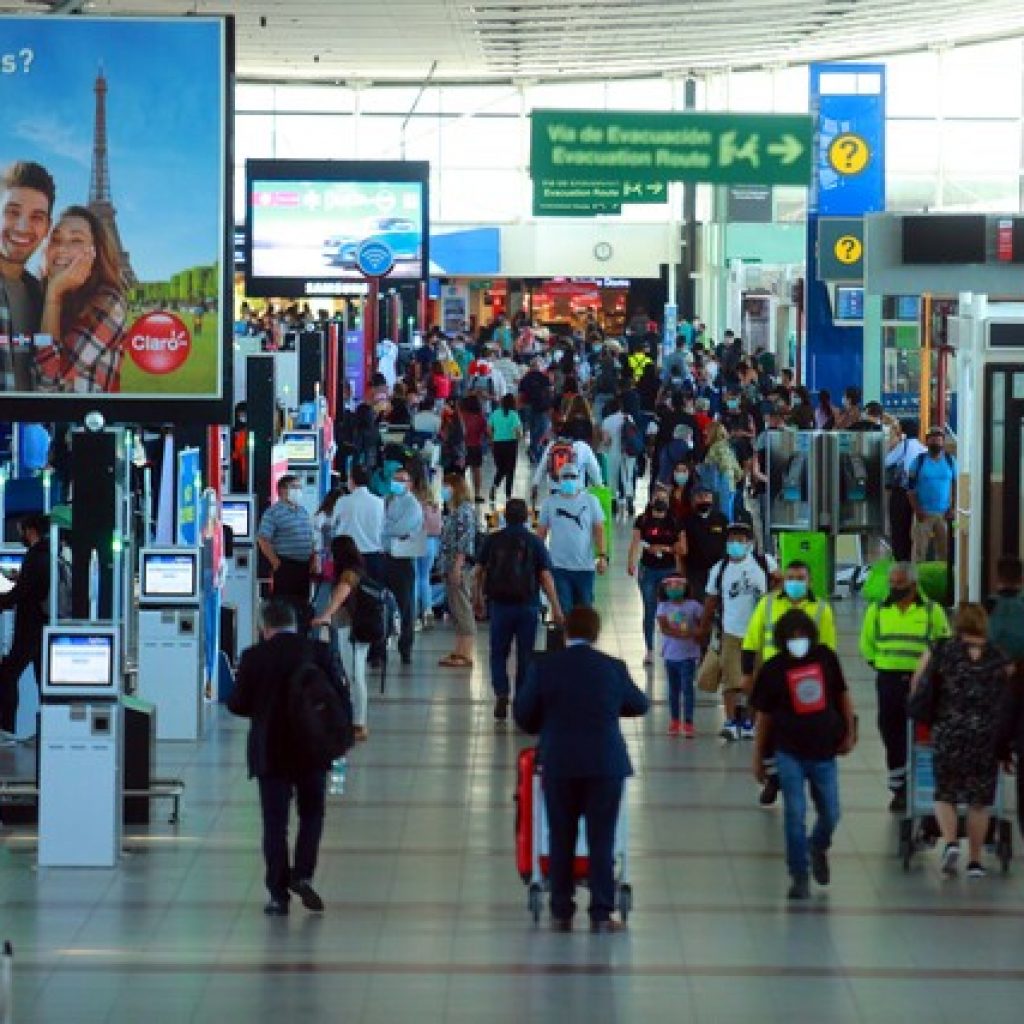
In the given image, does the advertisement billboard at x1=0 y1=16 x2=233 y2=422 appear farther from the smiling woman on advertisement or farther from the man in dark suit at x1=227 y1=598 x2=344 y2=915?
the man in dark suit at x1=227 y1=598 x2=344 y2=915

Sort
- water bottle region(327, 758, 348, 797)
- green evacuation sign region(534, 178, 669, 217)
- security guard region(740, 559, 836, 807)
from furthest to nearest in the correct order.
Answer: green evacuation sign region(534, 178, 669, 217)
water bottle region(327, 758, 348, 797)
security guard region(740, 559, 836, 807)

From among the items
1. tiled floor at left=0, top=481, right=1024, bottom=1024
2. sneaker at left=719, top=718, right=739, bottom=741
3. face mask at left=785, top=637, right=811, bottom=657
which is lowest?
tiled floor at left=0, top=481, right=1024, bottom=1024

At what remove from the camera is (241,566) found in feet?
63.0

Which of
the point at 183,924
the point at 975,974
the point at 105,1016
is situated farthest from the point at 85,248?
the point at 975,974

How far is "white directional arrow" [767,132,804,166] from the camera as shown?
97.9 ft

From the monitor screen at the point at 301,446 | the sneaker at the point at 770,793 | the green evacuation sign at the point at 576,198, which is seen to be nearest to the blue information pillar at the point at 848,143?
the green evacuation sign at the point at 576,198

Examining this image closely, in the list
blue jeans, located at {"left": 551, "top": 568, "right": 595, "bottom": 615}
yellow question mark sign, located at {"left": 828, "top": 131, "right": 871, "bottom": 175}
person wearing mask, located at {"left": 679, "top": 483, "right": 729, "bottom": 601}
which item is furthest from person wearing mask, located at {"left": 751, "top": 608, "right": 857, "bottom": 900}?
yellow question mark sign, located at {"left": 828, "top": 131, "right": 871, "bottom": 175}

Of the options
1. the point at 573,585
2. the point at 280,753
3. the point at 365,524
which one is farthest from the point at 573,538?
the point at 280,753

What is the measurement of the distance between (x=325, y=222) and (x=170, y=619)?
75.0 feet

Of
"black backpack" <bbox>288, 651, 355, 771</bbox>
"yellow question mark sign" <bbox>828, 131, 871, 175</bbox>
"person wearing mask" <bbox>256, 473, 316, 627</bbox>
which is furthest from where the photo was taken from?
"yellow question mark sign" <bbox>828, 131, 871, 175</bbox>

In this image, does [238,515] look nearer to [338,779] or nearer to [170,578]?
[170,578]

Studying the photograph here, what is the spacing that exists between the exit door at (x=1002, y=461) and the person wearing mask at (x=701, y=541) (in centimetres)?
260

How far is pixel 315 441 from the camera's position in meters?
Result: 24.2

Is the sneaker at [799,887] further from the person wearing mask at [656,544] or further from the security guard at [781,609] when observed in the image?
the person wearing mask at [656,544]
